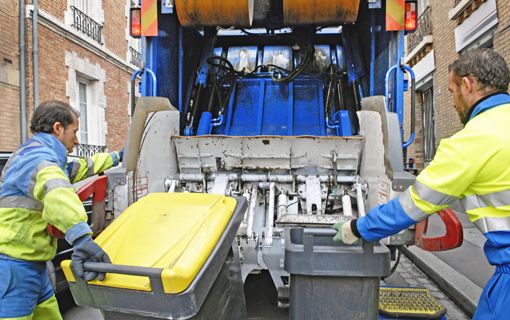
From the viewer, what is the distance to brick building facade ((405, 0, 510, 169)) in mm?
6324

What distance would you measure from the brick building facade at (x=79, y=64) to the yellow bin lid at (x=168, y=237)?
6.71 meters

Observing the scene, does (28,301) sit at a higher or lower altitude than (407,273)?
higher

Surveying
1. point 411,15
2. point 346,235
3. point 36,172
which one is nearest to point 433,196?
point 346,235

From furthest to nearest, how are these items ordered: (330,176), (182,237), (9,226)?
(330,176) → (9,226) → (182,237)

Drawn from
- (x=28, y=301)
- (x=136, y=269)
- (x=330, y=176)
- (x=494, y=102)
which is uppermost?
(x=494, y=102)

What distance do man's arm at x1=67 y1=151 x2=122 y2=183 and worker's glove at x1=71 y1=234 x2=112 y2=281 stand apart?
936 millimetres

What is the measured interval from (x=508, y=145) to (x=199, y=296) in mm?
1241

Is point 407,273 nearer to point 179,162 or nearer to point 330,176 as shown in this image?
point 330,176

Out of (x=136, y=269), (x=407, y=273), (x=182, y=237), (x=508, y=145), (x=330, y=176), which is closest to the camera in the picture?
(x=508, y=145)

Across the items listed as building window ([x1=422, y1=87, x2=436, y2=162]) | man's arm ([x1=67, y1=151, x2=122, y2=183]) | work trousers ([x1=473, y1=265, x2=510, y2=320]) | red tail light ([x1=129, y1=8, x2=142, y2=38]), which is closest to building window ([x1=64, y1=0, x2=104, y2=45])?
red tail light ([x1=129, y1=8, x2=142, y2=38])

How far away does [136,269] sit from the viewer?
4.93 feet

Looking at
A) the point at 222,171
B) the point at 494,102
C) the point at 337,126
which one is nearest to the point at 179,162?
the point at 222,171

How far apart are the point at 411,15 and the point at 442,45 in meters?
6.37

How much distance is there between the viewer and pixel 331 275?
71.3 inches
